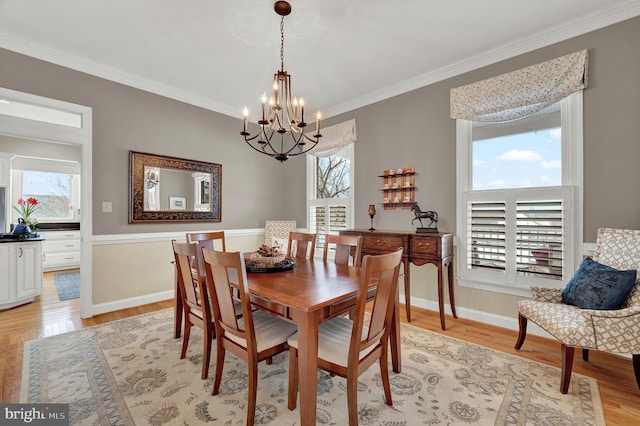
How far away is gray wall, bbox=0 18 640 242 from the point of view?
7.70ft

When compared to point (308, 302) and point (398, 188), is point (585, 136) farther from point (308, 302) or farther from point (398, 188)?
point (308, 302)

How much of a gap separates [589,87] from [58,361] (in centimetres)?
491

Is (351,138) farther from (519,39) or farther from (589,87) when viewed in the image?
(589,87)

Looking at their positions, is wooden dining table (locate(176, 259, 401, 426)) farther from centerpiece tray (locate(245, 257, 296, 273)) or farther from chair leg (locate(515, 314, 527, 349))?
chair leg (locate(515, 314, 527, 349))

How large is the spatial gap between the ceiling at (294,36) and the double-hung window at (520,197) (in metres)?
0.51

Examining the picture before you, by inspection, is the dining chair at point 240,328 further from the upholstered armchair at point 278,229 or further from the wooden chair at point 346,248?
the upholstered armchair at point 278,229

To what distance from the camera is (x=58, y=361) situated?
88.2 inches

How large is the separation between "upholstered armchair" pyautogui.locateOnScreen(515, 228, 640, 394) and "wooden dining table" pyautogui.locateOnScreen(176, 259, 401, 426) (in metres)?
1.04

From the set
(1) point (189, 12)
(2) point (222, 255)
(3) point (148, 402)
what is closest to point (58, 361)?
(3) point (148, 402)

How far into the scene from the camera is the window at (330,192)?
4305 millimetres

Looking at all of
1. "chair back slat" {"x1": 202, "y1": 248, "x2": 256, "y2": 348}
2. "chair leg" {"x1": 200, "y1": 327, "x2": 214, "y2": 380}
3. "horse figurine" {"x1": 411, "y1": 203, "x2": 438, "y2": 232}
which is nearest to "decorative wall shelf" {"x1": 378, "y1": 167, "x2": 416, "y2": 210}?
"horse figurine" {"x1": 411, "y1": 203, "x2": 438, "y2": 232}

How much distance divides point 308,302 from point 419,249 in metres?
1.92

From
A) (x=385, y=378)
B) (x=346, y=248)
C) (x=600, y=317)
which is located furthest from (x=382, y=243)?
(x=600, y=317)

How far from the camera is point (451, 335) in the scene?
2736mm
